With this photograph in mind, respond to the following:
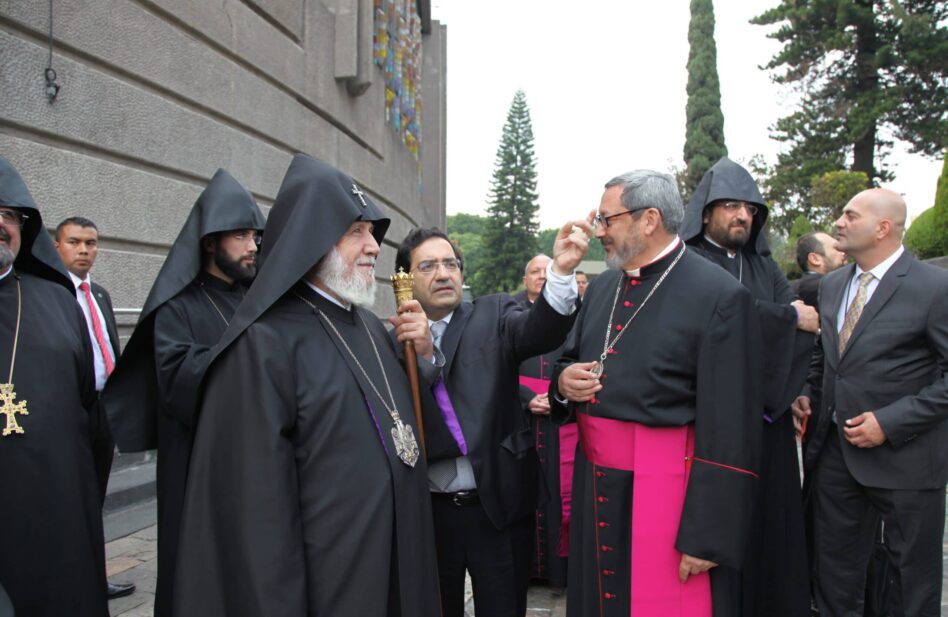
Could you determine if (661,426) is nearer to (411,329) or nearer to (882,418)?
(411,329)

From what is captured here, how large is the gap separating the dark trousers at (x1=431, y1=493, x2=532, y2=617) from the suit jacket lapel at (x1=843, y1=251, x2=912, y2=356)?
88.2 inches

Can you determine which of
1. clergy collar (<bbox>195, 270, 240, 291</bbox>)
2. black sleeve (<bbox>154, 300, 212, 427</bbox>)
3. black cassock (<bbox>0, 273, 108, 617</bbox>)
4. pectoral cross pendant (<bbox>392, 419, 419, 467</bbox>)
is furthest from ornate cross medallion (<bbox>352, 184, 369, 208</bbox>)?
clergy collar (<bbox>195, 270, 240, 291</bbox>)

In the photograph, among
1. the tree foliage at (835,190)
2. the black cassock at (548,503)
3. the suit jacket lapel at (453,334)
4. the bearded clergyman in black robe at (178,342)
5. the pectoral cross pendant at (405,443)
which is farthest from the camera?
the tree foliage at (835,190)

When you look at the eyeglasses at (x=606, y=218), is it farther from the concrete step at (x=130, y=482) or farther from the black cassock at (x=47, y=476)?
the concrete step at (x=130, y=482)

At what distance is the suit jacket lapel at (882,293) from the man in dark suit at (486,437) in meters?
1.87

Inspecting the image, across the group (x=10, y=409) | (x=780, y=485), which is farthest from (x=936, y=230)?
(x=10, y=409)

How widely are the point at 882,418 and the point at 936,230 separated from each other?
1074 centimetres

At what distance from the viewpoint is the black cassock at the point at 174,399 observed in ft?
11.7

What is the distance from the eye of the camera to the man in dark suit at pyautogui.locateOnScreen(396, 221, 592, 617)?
10.6 ft

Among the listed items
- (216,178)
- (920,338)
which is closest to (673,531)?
(920,338)

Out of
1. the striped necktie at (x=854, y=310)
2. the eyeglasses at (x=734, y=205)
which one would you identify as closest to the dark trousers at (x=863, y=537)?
the striped necktie at (x=854, y=310)

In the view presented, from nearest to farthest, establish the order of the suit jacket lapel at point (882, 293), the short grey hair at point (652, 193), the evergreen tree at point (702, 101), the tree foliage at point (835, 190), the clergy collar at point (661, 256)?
1. the short grey hair at point (652, 193)
2. the clergy collar at point (661, 256)
3. the suit jacket lapel at point (882, 293)
4. the tree foliage at point (835, 190)
5. the evergreen tree at point (702, 101)

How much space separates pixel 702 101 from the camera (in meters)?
37.1

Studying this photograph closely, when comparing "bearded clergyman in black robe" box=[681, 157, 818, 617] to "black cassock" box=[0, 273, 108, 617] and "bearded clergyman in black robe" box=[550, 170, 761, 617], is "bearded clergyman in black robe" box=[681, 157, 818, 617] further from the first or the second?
"black cassock" box=[0, 273, 108, 617]
